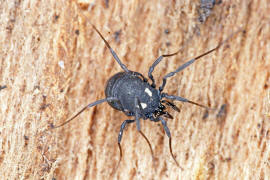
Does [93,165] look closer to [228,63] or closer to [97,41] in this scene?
[97,41]

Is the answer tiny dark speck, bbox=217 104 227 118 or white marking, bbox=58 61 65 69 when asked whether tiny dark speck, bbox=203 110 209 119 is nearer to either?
tiny dark speck, bbox=217 104 227 118

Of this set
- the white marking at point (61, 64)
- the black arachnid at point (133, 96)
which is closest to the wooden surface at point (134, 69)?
the white marking at point (61, 64)

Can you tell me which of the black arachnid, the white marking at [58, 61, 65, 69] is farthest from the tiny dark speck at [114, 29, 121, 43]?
the white marking at [58, 61, 65, 69]

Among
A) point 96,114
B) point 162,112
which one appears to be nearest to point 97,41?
point 96,114

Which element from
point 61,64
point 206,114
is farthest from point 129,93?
point 206,114

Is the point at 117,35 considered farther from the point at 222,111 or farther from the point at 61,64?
the point at 222,111
